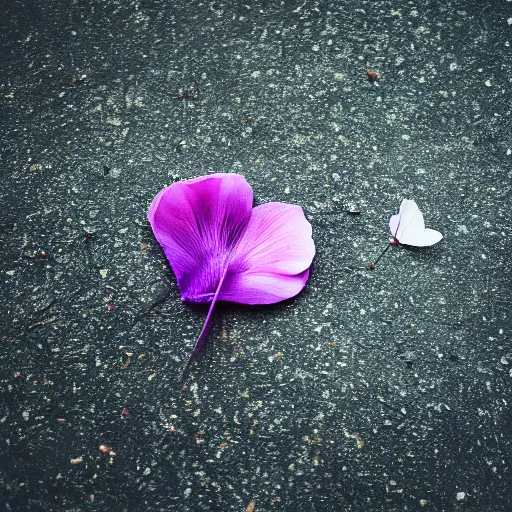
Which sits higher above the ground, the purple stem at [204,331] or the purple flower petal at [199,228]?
the purple flower petal at [199,228]

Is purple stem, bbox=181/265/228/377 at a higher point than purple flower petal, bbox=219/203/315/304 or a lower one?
lower

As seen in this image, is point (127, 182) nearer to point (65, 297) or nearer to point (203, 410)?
point (65, 297)

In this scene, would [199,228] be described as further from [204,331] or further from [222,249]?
[204,331]

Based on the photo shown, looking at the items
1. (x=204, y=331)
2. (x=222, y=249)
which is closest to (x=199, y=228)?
(x=222, y=249)

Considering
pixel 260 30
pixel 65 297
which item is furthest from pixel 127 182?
pixel 260 30

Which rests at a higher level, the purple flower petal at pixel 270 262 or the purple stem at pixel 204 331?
the purple flower petal at pixel 270 262
